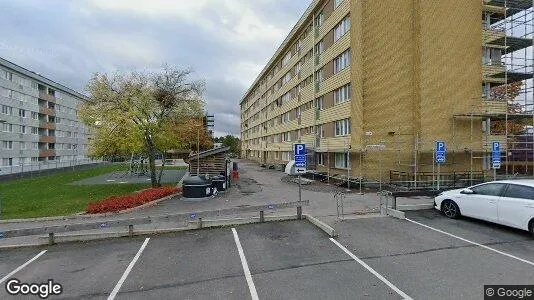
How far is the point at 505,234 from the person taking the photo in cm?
1002

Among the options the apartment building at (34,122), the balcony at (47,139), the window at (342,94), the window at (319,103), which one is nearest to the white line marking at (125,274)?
the window at (342,94)

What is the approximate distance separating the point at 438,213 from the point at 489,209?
238cm

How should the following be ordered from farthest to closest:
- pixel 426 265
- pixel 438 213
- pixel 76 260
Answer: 1. pixel 438 213
2. pixel 76 260
3. pixel 426 265

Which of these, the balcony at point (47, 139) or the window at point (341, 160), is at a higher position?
the balcony at point (47, 139)

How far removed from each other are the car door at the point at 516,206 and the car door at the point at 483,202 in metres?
0.22

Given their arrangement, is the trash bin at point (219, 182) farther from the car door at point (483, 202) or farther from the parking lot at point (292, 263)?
the car door at point (483, 202)

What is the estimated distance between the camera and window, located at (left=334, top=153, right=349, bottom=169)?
25.6m

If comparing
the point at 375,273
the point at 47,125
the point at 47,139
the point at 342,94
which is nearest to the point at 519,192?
the point at 375,273

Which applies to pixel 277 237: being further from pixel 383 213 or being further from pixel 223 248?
pixel 383 213

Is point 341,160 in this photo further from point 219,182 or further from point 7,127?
point 7,127

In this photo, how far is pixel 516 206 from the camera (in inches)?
389

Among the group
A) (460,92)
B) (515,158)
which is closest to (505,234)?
(460,92)

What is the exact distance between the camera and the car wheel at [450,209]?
12.1 metres
